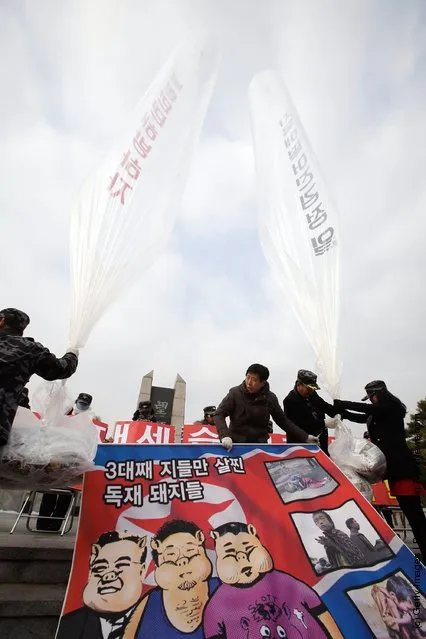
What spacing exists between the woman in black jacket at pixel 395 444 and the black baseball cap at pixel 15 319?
3.19 m

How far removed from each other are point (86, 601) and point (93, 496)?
2.17 ft

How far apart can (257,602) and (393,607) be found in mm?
841

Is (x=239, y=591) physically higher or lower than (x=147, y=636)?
higher

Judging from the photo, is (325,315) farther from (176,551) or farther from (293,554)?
(176,551)

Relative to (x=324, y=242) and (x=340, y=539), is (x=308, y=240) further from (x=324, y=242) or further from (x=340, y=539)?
(x=340, y=539)

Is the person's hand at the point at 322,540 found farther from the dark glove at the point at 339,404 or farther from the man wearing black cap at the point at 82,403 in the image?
the man wearing black cap at the point at 82,403

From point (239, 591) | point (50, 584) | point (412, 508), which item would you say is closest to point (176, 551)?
point (239, 591)

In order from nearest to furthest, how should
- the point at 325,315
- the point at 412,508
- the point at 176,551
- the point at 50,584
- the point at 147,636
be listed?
the point at 147,636 < the point at 176,551 < the point at 50,584 < the point at 412,508 < the point at 325,315

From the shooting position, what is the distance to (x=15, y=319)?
8.98ft

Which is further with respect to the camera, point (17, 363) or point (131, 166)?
point (131, 166)

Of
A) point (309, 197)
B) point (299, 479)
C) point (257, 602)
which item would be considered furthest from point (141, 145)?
point (257, 602)

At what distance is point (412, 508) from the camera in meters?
3.21

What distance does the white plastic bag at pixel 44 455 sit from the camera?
2312 mm

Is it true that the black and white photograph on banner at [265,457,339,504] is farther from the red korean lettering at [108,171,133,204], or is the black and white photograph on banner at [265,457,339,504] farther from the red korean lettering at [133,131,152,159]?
the red korean lettering at [133,131,152,159]
